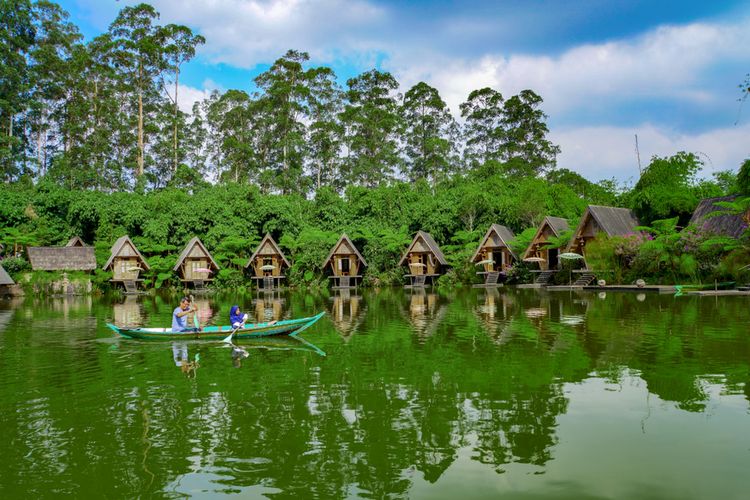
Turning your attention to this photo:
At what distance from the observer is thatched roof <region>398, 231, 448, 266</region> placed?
138ft

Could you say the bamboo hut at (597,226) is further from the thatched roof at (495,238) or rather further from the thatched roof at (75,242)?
the thatched roof at (75,242)

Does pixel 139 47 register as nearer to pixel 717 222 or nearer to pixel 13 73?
pixel 13 73

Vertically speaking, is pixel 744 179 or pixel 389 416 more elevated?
pixel 744 179

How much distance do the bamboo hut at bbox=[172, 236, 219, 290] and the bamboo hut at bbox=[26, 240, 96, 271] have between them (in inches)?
233

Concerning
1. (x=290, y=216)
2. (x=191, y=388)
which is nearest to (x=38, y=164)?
(x=290, y=216)

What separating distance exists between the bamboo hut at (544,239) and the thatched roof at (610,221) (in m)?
2.22

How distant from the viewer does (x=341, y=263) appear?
1719 inches

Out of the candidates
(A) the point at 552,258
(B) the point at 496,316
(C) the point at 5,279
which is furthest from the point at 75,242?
(B) the point at 496,316

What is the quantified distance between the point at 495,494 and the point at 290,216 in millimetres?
40995

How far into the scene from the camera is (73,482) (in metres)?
5.66

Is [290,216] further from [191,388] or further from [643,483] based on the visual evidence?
[643,483]

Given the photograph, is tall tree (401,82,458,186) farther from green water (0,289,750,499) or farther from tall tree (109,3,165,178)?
green water (0,289,750,499)

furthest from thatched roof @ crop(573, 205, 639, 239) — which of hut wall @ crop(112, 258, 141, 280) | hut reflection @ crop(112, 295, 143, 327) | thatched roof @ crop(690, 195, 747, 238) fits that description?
hut wall @ crop(112, 258, 141, 280)

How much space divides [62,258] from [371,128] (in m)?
30.6
